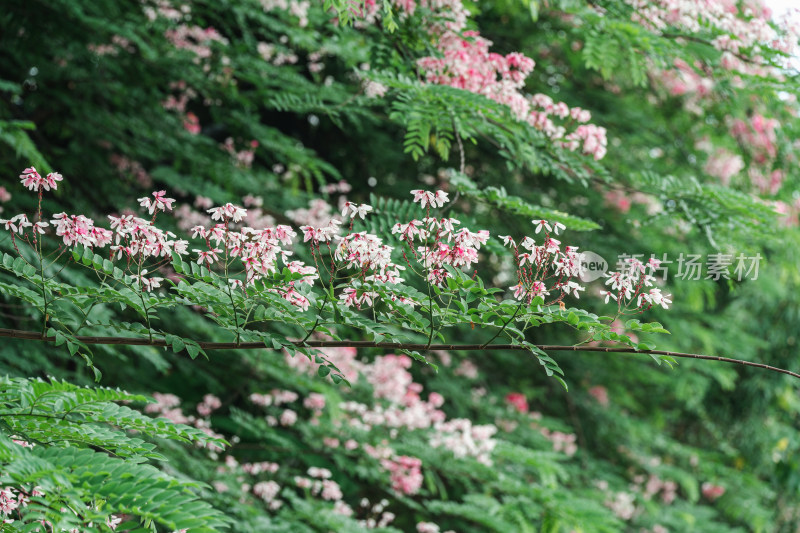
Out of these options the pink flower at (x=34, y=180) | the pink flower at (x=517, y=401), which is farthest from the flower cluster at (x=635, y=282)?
the pink flower at (x=517, y=401)

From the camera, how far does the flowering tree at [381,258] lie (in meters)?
1.56

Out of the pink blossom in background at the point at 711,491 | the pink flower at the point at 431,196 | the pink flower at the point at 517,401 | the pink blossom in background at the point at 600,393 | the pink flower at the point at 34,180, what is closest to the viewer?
the pink flower at the point at 34,180

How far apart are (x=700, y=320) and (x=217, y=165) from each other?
402 centimetres

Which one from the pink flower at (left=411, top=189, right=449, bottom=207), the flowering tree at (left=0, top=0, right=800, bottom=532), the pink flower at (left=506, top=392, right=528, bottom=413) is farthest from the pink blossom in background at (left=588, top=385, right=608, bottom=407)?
the pink flower at (left=411, top=189, right=449, bottom=207)

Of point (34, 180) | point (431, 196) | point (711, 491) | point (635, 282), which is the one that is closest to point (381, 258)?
point (431, 196)

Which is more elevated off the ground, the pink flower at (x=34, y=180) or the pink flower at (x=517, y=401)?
the pink flower at (x=34, y=180)

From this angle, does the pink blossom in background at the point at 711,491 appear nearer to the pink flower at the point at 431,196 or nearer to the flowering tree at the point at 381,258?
the flowering tree at the point at 381,258

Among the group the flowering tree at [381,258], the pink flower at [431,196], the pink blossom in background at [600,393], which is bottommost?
the pink blossom in background at [600,393]

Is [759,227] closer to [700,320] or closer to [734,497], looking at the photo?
[700,320]

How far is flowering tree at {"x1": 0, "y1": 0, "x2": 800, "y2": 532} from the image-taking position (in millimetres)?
1562

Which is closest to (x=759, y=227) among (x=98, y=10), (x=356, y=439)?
(x=356, y=439)

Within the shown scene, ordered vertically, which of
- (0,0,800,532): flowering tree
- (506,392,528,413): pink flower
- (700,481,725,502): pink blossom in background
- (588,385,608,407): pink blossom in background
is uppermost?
(0,0,800,532): flowering tree

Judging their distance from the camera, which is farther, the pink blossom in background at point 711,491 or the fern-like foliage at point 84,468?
the pink blossom in background at point 711,491

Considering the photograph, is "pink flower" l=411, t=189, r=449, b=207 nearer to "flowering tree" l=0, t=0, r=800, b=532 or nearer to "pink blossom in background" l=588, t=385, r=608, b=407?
"flowering tree" l=0, t=0, r=800, b=532
